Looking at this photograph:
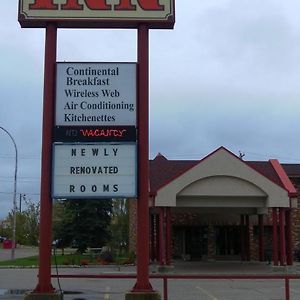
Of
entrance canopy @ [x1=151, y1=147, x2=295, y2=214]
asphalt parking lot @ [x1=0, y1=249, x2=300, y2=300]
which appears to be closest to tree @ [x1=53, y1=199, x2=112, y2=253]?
entrance canopy @ [x1=151, y1=147, x2=295, y2=214]

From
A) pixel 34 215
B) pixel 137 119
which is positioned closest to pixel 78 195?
pixel 137 119

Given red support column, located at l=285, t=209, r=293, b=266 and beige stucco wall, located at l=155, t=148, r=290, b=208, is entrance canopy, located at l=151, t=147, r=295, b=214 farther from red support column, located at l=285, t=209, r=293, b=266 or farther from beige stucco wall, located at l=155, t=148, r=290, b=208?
red support column, located at l=285, t=209, r=293, b=266

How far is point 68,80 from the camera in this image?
14.3 meters

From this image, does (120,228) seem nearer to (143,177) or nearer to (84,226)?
(84,226)

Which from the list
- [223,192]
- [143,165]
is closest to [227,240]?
[223,192]

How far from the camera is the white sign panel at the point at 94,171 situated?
45.4ft

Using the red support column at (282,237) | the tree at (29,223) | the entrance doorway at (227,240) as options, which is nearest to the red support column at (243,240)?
the entrance doorway at (227,240)

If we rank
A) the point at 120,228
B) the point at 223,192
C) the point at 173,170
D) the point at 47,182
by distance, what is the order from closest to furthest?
the point at 47,182, the point at 223,192, the point at 173,170, the point at 120,228

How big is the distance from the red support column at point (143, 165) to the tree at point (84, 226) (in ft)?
122

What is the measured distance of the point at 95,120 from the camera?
46.4 ft

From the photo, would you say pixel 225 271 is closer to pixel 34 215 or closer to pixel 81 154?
pixel 81 154

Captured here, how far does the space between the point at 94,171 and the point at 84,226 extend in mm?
37852

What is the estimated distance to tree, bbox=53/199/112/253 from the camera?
5097cm

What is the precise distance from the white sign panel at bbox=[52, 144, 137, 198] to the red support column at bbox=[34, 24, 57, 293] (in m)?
0.18
